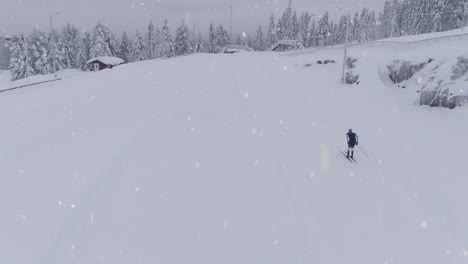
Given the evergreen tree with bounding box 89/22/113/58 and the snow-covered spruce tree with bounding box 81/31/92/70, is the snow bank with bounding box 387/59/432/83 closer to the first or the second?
the evergreen tree with bounding box 89/22/113/58

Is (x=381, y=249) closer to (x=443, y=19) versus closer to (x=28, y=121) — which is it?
(x=28, y=121)

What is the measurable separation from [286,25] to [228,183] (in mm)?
115080

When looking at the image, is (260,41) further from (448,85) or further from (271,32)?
(448,85)

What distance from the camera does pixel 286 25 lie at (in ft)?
395

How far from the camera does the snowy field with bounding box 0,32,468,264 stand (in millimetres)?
9156

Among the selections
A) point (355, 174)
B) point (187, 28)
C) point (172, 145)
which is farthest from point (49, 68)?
point (355, 174)

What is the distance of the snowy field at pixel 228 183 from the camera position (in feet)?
30.0

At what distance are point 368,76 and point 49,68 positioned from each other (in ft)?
300

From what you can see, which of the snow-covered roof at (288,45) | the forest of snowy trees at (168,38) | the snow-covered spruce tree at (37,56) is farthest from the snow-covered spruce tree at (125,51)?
the snow-covered roof at (288,45)

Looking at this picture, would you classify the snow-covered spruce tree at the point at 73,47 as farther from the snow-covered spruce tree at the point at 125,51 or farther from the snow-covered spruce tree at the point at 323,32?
the snow-covered spruce tree at the point at 323,32

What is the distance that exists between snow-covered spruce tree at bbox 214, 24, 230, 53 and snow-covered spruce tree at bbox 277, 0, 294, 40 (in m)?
18.7

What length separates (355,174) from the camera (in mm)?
14508

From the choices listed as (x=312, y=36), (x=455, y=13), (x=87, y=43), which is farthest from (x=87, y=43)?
(x=455, y=13)

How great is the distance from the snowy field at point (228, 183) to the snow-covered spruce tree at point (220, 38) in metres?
92.9
